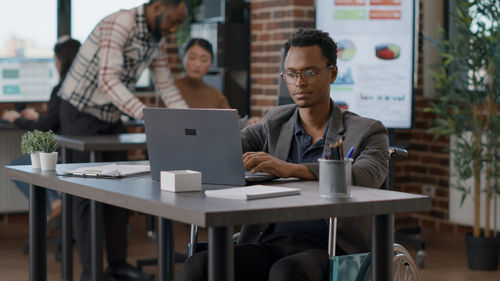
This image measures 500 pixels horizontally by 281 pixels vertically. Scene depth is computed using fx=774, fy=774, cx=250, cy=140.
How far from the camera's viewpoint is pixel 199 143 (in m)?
2.12

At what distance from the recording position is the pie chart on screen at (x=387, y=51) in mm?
4738

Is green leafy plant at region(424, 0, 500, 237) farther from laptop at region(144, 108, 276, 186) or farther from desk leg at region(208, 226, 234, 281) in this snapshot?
desk leg at region(208, 226, 234, 281)

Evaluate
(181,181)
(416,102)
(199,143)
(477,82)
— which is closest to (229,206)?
(181,181)

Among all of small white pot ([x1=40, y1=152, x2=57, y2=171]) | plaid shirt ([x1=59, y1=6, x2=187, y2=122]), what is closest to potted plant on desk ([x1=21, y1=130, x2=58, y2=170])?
small white pot ([x1=40, y1=152, x2=57, y2=171])

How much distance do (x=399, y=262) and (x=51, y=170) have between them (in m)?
1.15

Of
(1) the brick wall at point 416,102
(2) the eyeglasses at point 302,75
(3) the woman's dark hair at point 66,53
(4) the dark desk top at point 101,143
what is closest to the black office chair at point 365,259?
(2) the eyeglasses at point 302,75

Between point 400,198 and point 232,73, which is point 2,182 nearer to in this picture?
point 232,73

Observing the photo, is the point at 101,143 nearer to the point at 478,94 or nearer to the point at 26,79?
the point at 478,94

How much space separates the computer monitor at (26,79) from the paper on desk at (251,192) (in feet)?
13.3

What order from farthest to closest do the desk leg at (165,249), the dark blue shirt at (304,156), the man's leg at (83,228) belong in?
the man's leg at (83,228) → the desk leg at (165,249) → the dark blue shirt at (304,156)

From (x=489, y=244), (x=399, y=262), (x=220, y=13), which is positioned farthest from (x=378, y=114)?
(x=399, y=262)

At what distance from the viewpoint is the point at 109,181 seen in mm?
2238

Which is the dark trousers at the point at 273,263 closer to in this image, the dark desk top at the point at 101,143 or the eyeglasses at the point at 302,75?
the eyeglasses at the point at 302,75

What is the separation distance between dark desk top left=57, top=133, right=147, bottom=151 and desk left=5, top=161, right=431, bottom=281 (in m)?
1.18
